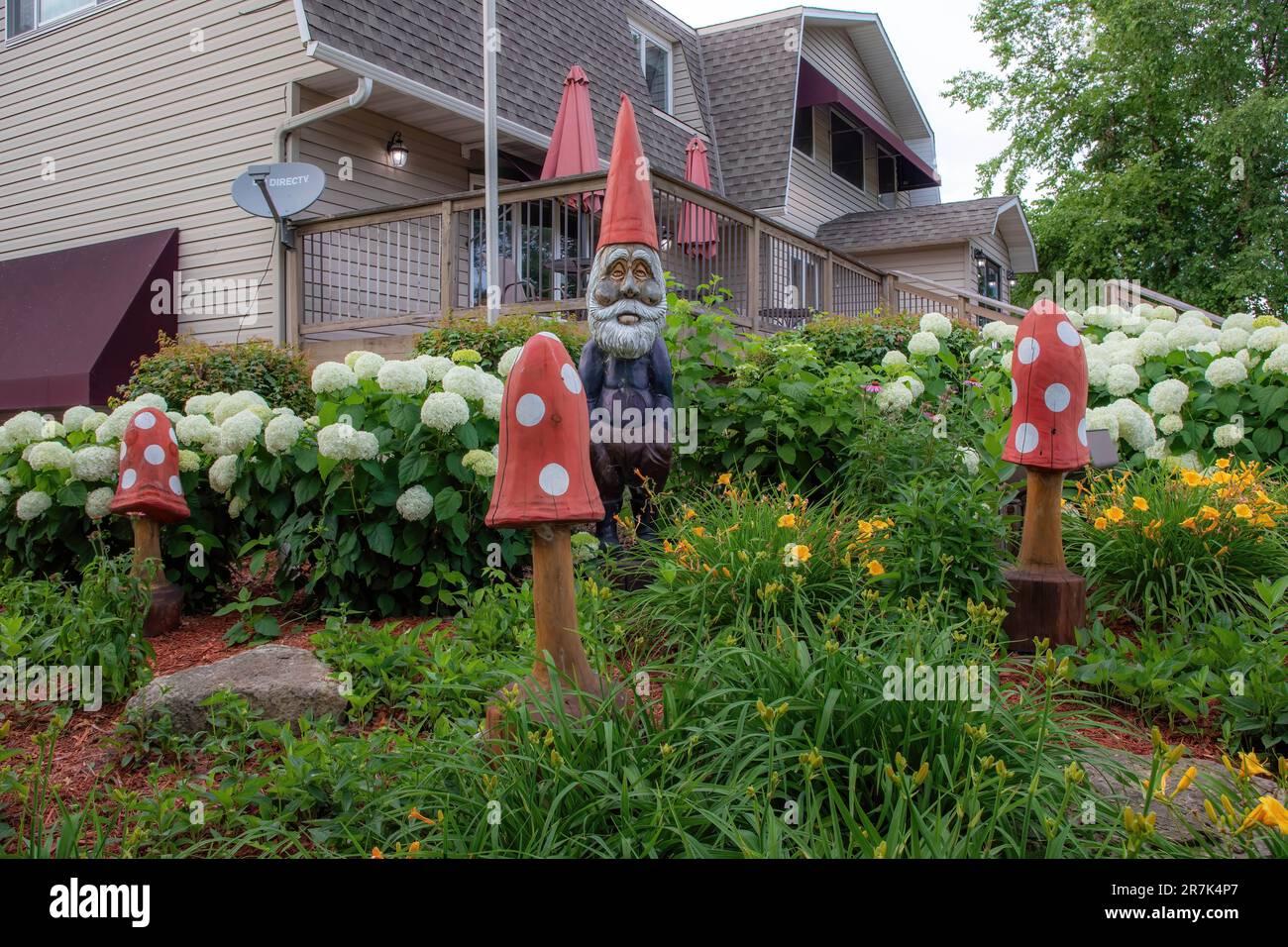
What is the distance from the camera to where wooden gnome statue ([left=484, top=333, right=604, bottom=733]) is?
2297 mm

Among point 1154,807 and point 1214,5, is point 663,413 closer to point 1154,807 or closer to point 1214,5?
point 1154,807

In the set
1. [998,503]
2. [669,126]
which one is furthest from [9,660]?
[669,126]

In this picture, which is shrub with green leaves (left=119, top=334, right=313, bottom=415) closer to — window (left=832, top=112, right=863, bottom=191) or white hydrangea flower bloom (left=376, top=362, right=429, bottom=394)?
white hydrangea flower bloom (left=376, top=362, right=429, bottom=394)

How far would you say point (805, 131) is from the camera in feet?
54.3

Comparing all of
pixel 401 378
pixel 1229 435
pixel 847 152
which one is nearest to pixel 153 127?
pixel 401 378

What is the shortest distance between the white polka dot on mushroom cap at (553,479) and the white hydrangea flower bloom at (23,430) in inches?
143

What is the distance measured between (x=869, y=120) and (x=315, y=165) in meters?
11.5

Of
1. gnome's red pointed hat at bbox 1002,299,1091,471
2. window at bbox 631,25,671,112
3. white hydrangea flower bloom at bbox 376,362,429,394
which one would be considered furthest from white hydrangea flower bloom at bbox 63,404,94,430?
window at bbox 631,25,671,112

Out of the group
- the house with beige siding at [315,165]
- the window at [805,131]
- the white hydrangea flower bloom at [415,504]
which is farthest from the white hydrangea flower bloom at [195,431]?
the window at [805,131]

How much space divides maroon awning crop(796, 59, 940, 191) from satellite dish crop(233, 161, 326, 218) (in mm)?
9360

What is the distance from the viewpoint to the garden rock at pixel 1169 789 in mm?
1974

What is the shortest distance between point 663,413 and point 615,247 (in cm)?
73

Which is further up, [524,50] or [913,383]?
[524,50]

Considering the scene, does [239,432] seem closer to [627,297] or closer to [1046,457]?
[627,297]
